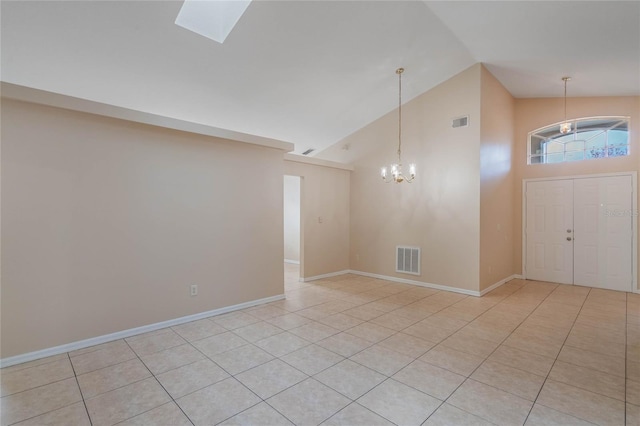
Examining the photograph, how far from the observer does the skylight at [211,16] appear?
11.0 ft

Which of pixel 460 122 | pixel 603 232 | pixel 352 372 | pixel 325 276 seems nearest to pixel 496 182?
pixel 460 122

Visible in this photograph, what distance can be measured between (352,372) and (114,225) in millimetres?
3003

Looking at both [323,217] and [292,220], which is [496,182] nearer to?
[323,217]

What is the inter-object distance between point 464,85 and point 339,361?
4.97 m

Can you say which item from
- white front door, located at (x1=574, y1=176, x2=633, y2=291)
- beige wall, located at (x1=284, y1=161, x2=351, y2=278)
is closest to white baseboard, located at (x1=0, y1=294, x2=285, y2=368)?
beige wall, located at (x1=284, y1=161, x2=351, y2=278)

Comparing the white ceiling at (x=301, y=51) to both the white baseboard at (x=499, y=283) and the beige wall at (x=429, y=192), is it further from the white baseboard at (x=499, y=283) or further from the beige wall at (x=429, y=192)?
the white baseboard at (x=499, y=283)

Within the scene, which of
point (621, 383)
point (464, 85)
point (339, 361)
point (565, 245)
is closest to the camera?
point (621, 383)

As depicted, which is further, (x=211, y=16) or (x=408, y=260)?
(x=408, y=260)

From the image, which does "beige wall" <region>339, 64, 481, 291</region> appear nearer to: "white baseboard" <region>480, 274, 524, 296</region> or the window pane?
"white baseboard" <region>480, 274, 524, 296</region>

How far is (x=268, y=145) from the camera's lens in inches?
181

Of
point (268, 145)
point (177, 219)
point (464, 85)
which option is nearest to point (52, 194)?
point (177, 219)

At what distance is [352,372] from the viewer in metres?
2.59

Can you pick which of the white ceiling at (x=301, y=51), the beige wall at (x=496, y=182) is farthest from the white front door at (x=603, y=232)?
the white ceiling at (x=301, y=51)

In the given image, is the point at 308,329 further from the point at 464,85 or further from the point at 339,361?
the point at 464,85
